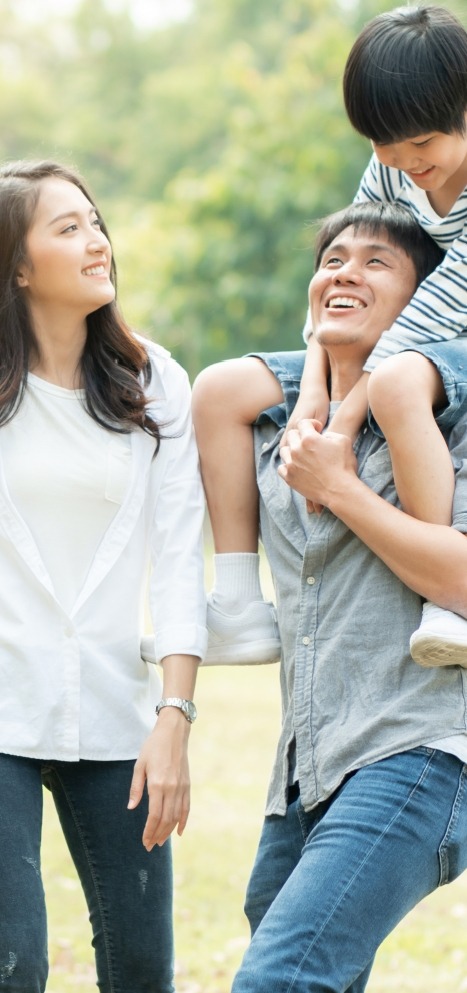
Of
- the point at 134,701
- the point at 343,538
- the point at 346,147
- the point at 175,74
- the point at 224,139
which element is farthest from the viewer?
the point at 175,74

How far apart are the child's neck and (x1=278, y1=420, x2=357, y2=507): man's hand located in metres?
0.58

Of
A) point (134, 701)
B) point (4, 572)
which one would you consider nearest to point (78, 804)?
point (134, 701)

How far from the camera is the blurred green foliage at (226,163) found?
71.1 ft

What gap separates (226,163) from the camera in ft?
80.3

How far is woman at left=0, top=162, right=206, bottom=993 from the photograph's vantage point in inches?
103

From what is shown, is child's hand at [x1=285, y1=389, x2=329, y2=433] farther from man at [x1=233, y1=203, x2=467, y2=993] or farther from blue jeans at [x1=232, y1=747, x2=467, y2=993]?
blue jeans at [x1=232, y1=747, x2=467, y2=993]

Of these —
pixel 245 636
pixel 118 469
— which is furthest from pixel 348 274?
pixel 245 636

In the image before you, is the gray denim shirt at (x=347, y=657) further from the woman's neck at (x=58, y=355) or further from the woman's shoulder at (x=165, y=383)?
the woman's neck at (x=58, y=355)

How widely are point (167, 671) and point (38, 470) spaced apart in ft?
1.62

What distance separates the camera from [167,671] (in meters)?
2.67

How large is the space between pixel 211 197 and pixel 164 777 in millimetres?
20545

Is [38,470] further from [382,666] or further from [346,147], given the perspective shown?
[346,147]

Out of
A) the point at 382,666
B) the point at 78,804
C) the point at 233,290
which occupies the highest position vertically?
the point at 382,666

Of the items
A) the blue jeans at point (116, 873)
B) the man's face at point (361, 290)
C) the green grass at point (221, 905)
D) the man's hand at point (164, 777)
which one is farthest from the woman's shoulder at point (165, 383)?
Answer: the green grass at point (221, 905)
